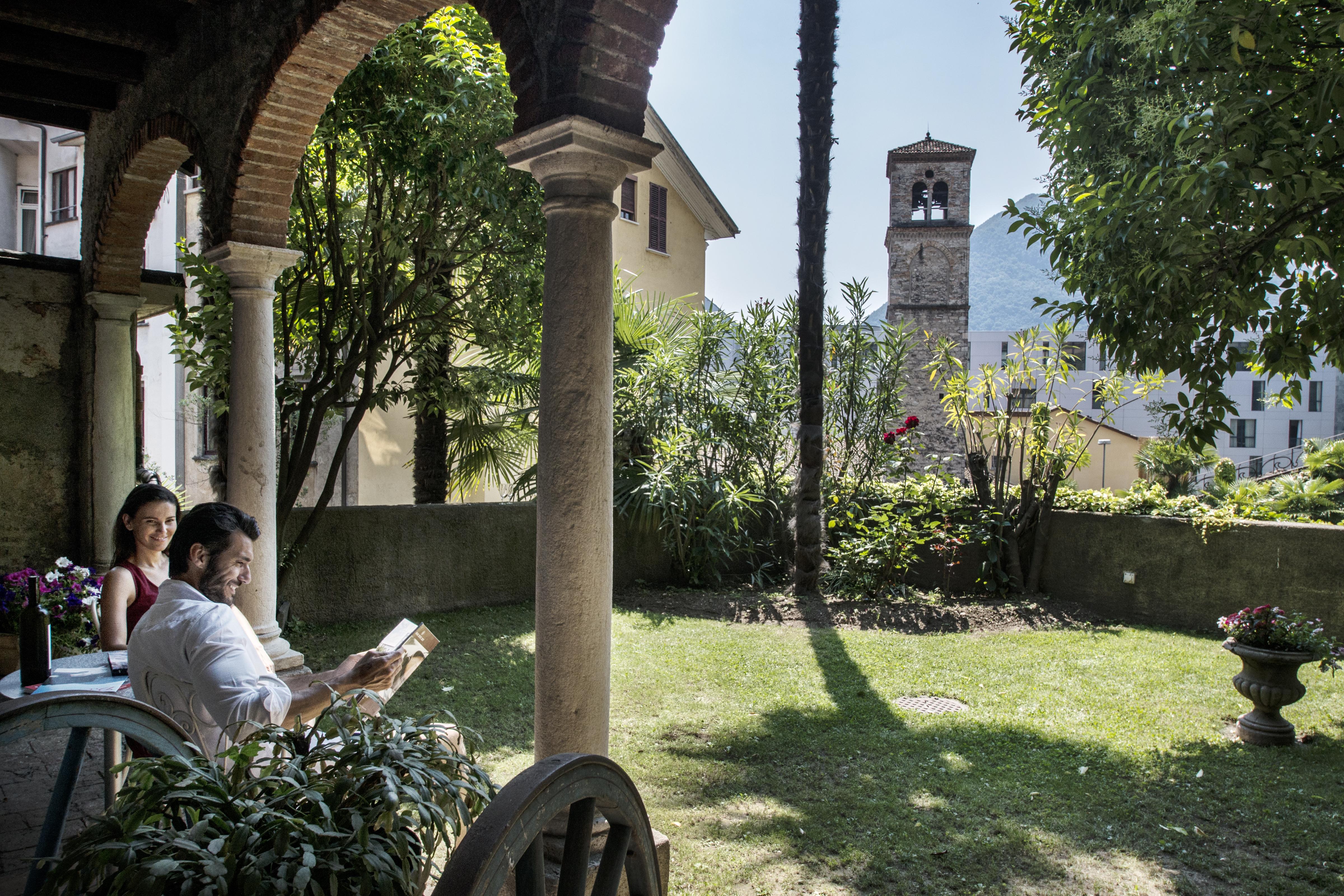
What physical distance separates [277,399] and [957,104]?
2057 inches

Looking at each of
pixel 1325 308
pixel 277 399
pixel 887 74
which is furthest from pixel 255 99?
pixel 887 74

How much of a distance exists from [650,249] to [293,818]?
18.8 meters

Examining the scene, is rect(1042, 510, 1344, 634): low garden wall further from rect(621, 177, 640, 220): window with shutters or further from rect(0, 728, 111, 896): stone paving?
rect(621, 177, 640, 220): window with shutters

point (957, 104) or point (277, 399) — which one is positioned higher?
point (957, 104)

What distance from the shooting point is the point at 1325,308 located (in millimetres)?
4016

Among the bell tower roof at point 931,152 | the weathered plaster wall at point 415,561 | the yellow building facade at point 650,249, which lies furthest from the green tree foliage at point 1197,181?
the bell tower roof at point 931,152

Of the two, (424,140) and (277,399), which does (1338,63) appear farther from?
(277,399)

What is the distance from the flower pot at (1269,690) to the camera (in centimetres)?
520

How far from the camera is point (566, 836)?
65.4 inches

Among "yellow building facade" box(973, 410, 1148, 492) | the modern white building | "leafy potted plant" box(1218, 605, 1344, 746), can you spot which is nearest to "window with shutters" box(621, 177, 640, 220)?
"leafy potted plant" box(1218, 605, 1344, 746)

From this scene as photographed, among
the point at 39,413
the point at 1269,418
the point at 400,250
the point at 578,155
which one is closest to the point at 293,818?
the point at 578,155

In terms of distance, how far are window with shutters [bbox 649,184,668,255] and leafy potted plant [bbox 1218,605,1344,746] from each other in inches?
621

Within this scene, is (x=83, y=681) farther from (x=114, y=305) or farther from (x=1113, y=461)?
(x=1113, y=461)

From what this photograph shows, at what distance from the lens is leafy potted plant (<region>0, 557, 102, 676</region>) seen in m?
5.45
